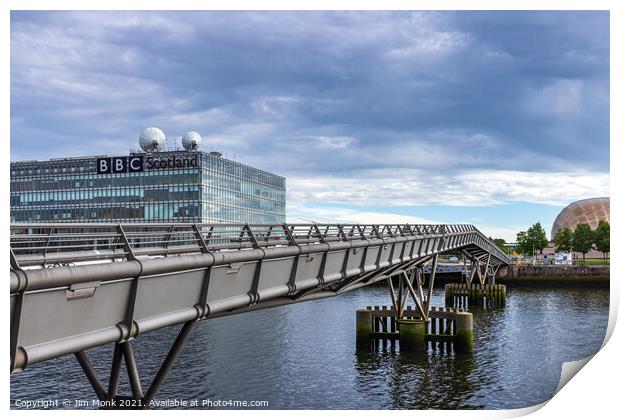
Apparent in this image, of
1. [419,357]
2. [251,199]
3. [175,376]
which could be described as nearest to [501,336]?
[419,357]

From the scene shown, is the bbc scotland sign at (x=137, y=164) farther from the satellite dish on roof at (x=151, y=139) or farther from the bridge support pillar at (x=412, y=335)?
the bridge support pillar at (x=412, y=335)

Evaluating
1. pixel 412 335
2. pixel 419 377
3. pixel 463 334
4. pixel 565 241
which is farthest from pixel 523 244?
pixel 419 377

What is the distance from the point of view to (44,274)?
10.9 m

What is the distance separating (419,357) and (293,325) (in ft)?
45.8

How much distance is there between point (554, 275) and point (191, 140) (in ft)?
208

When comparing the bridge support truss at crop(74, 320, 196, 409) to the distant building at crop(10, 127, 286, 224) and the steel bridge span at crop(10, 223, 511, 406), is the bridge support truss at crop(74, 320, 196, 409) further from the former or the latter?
the distant building at crop(10, 127, 286, 224)

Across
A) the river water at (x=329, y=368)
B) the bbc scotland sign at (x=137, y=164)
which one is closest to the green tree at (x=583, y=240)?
the bbc scotland sign at (x=137, y=164)

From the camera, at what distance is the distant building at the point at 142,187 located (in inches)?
4537

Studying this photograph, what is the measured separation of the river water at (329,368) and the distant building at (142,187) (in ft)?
191

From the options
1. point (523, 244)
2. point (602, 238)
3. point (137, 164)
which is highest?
point (137, 164)

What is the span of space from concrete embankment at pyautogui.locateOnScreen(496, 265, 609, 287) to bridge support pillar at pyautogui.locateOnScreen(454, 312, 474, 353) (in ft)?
220

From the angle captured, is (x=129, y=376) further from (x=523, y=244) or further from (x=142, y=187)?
(x=523, y=244)

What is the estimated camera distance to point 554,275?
112 m
